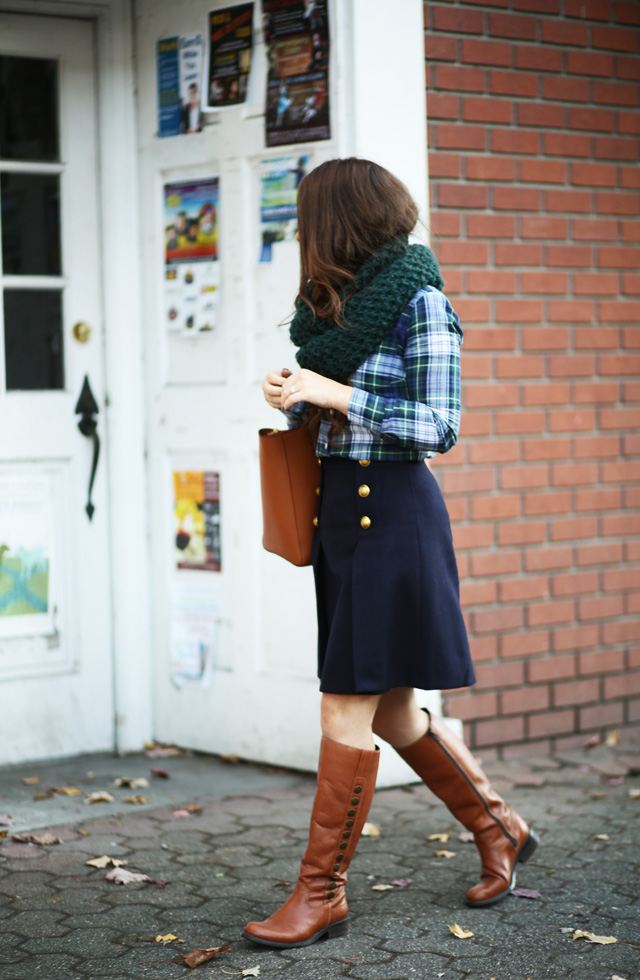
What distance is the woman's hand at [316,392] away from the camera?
294cm

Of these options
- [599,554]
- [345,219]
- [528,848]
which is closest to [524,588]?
[599,554]

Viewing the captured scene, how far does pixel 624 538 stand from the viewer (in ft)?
16.8

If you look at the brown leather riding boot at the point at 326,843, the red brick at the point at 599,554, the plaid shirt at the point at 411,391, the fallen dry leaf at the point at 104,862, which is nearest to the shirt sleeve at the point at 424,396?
the plaid shirt at the point at 411,391

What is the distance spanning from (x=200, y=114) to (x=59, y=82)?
56 centimetres

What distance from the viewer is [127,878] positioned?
11.6 feet

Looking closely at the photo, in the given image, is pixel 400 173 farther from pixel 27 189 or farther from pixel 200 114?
pixel 27 189

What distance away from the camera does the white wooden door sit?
4.66 metres

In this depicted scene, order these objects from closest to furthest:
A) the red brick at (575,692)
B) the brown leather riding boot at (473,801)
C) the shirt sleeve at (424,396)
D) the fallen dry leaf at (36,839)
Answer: the shirt sleeve at (424,396), the brown leather riding boot at (473,801), the fallen dry leaf at (36,839), the red brick at (575,692)

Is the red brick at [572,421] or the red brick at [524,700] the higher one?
the red brick at [572,421]

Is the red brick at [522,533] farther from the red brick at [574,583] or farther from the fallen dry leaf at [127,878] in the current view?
the fallen dry leaf at [127,878]

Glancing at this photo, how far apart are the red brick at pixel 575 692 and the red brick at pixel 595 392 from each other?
0.97 m

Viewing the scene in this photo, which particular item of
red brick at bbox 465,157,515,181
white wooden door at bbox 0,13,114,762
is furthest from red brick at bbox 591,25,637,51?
white wooden door at bbox 0,13,114,762

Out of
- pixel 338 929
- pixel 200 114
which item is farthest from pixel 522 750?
pixel 200 114

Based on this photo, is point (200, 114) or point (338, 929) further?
point (200, 114)
